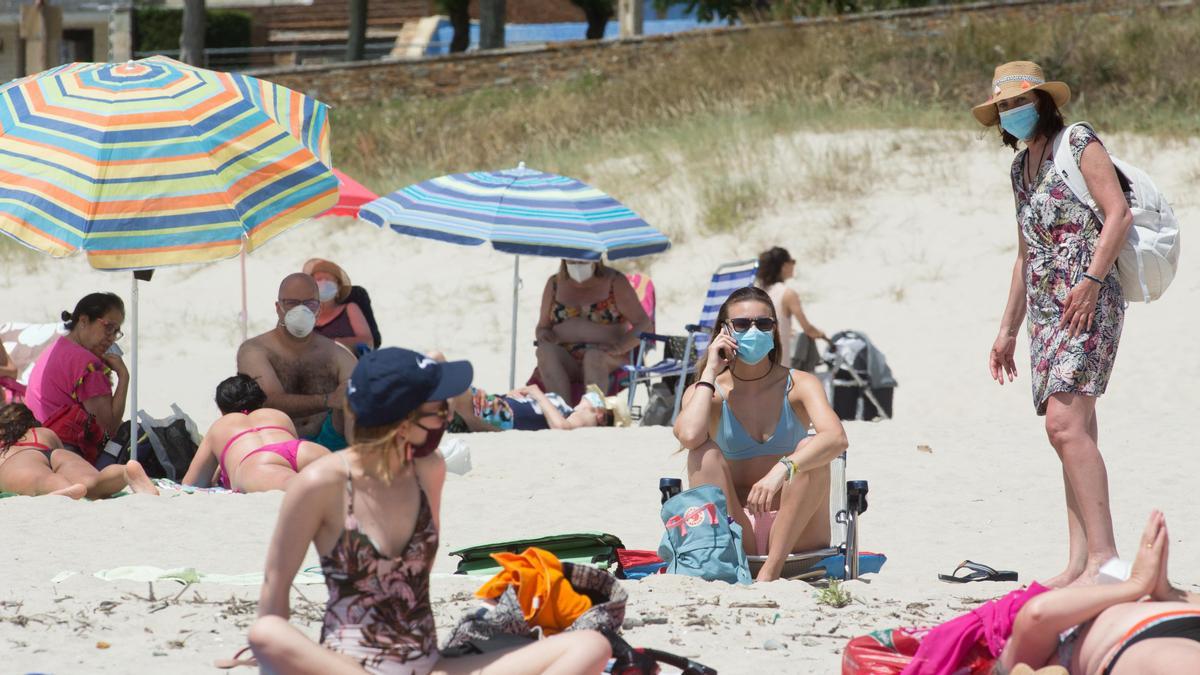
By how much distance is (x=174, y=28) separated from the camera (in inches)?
1303

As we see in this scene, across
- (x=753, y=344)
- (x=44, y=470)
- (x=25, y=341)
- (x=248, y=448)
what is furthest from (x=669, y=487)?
(x=25, y=341)

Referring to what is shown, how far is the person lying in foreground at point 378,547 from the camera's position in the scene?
313cm

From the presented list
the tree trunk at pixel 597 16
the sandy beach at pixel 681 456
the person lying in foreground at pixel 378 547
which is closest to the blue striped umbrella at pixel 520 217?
the sandy beach at pixel 681 456

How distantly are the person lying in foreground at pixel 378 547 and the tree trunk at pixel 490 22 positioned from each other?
22.3m

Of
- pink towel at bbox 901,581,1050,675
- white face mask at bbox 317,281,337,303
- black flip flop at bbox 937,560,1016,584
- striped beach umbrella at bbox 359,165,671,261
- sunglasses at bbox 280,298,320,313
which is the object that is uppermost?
striped beach umbrella at bbox 359,165,671,261

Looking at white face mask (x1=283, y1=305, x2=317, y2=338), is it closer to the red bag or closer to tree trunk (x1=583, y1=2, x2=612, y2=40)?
the red bag

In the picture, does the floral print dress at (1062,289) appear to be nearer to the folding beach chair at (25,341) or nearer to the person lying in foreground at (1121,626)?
the person lying in foreground at (1121,626)

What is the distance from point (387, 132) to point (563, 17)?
21.5 meters

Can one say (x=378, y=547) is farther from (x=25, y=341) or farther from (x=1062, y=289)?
(x=25, y=341)

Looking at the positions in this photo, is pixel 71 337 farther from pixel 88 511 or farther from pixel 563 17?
pixel 563 17

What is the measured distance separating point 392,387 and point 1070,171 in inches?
97.9

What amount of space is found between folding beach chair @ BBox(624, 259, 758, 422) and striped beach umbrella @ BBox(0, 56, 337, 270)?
10.0 feet

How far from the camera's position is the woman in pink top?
705cm

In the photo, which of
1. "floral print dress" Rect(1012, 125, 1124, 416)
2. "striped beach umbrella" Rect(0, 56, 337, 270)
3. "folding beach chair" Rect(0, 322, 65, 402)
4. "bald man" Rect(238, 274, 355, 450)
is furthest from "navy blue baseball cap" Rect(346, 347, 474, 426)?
"folding beach chair" Rect(0, 322, 65, 402)
